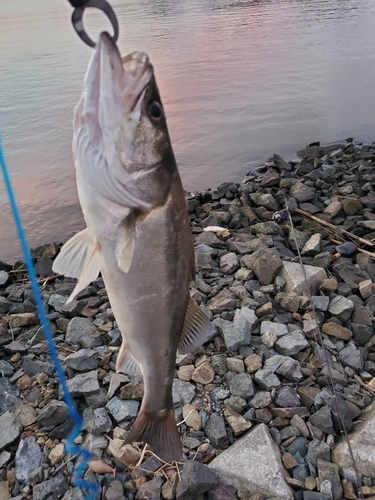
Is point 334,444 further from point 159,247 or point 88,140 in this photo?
point 88,140

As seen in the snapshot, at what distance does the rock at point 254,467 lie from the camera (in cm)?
316

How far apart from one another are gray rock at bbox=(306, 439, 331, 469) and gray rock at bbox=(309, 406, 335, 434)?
17 centimetres

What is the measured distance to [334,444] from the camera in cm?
349

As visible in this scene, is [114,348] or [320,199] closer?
[114,348]

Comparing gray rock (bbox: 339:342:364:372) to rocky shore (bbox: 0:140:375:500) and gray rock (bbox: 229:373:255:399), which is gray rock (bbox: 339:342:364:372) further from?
gray rock (bbox: 229:373:255:399)

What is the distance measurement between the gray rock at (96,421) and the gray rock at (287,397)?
1.37m

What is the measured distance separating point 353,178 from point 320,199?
131 cm

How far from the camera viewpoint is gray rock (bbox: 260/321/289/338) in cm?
456

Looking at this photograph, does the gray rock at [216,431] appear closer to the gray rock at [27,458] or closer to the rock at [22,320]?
the gray rock at [27,458]

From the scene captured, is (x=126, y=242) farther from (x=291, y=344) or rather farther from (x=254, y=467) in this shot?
(x=291, y=344)

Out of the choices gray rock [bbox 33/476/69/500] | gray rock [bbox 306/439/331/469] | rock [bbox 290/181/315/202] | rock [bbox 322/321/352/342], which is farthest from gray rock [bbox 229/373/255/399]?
rock [bbox 290/181/315/202]

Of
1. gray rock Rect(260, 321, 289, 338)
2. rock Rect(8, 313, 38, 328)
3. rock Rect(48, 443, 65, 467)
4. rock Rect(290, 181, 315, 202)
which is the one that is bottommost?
rock Rect(290, 181, 315, 202)

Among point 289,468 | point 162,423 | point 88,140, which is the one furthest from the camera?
point 289,468

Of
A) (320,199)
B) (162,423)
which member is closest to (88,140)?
(162,423)
